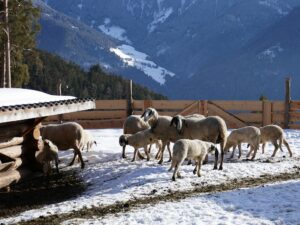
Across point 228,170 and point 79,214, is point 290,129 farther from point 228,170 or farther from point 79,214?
point 79,214

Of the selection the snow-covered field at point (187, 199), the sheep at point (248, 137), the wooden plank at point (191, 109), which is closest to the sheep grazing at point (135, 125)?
the snow-covered field at point (187, 199)

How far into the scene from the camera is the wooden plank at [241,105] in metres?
27.5

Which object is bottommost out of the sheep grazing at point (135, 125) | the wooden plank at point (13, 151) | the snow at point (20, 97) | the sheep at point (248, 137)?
the wooden plank at point (13, 151)

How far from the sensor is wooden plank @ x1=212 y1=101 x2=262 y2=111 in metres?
27.5

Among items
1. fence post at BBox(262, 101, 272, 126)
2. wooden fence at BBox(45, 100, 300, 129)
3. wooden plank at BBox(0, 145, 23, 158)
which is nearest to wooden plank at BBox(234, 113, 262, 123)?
wooden fence at BBox(45, 100, 300, 129)

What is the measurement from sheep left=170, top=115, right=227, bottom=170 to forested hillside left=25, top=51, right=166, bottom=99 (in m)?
66.1

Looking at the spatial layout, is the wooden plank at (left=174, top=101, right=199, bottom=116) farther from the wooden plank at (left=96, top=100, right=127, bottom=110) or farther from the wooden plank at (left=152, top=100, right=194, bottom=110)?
the wooden plank at (left=96, top=100, right=127, bottom=110)

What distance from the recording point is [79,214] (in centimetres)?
1027

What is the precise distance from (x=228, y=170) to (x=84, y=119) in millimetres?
16644

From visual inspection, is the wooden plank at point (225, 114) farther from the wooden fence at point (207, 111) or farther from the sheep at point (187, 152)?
the sheep at point (187, 152)

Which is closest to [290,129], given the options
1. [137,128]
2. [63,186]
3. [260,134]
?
[260,134]

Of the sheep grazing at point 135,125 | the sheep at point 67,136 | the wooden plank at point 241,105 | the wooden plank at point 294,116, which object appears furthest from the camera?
the wooden plank at point 241,105

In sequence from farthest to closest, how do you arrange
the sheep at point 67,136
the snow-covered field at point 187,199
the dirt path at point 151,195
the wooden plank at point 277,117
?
1. the wooden plank at point 277,117
2. the sheep at point 67,136
3. the dirt path at point 151,195
4. the snow-covered field at point 187,199

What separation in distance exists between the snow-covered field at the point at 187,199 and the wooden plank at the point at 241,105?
35.9 ft
